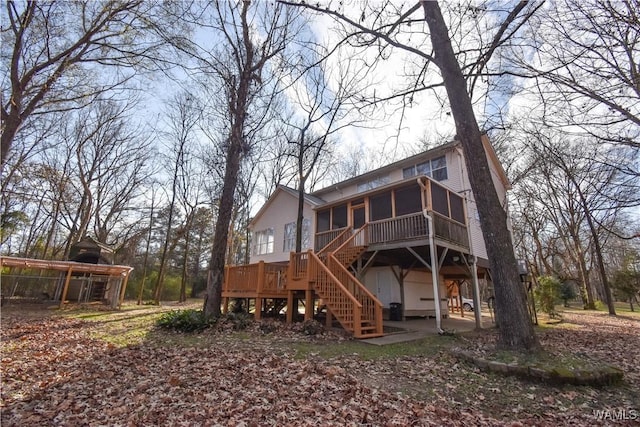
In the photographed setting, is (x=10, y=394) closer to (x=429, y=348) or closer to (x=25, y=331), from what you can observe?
(x=25, y=331)

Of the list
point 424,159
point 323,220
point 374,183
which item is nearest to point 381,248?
point 323,220

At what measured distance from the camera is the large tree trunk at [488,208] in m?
5.79

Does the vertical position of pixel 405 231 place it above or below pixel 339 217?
below

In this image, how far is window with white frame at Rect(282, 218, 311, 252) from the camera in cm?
1816

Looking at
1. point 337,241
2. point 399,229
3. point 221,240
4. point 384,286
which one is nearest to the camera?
point 221,240

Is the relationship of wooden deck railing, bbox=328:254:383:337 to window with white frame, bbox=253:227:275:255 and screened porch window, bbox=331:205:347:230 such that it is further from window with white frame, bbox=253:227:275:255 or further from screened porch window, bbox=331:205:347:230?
window with white frame, bbox=253:227:275:255

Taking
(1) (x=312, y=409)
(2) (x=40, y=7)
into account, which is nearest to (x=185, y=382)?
(1) (x=312, y=409)

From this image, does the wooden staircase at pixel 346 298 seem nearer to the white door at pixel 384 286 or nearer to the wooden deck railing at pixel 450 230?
the wooden deck railing at pixel 450 230

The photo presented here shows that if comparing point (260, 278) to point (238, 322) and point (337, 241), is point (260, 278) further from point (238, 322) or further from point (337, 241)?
point (337, 241)

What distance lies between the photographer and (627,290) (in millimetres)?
24406

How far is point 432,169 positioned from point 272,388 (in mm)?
13123

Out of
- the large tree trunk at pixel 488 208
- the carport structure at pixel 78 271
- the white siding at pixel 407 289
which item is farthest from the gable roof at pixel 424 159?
the carport structure at pixel 78 271

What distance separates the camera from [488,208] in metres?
6.32

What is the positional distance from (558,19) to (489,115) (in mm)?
2090
